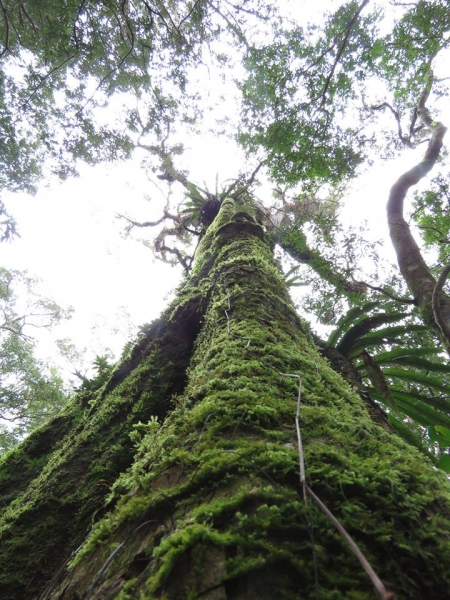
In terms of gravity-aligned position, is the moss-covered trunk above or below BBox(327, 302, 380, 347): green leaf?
below

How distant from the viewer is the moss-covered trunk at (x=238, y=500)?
0.83 meters

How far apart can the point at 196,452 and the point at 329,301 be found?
177 inches

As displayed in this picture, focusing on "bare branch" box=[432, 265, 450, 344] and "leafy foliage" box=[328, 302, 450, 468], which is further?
"leafy foliage" box=[328, 302, 450, 468]

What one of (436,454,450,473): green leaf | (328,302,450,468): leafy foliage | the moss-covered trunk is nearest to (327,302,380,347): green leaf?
(328,302,450,468): leafy foliage

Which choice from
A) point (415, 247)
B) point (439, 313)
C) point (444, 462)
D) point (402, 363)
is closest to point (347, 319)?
point (402, 363)

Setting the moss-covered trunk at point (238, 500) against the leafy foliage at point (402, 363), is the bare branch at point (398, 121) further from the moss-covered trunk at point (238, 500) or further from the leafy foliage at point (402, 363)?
the moss-covered trunk at point (238, 500)

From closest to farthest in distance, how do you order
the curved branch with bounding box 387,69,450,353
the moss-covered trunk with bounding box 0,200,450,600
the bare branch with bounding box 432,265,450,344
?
the moss-covered trunk with bounding box 0,200,450,600
the bare branch with bounding box 432,265,450,344
the curved branch with bounding box 387,69,450,353

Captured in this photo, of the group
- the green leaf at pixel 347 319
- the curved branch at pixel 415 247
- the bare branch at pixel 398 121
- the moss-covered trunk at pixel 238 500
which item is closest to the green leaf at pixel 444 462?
the curved branch at pixel 415 247

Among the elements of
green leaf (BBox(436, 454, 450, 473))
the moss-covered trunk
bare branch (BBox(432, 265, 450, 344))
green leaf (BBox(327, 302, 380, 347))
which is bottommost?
the moss-covered trunk

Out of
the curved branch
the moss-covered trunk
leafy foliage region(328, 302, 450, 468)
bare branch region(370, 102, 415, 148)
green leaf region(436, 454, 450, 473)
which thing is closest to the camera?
the moss-covered trunk

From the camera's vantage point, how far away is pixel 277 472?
3.60 ft

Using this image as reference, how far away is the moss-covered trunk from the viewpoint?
0.83 m

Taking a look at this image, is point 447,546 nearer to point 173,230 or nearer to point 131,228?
point 173,230

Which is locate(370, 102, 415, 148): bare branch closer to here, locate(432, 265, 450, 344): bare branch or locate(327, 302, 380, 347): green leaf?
locate(327, 302, 380, 347): green leaf
